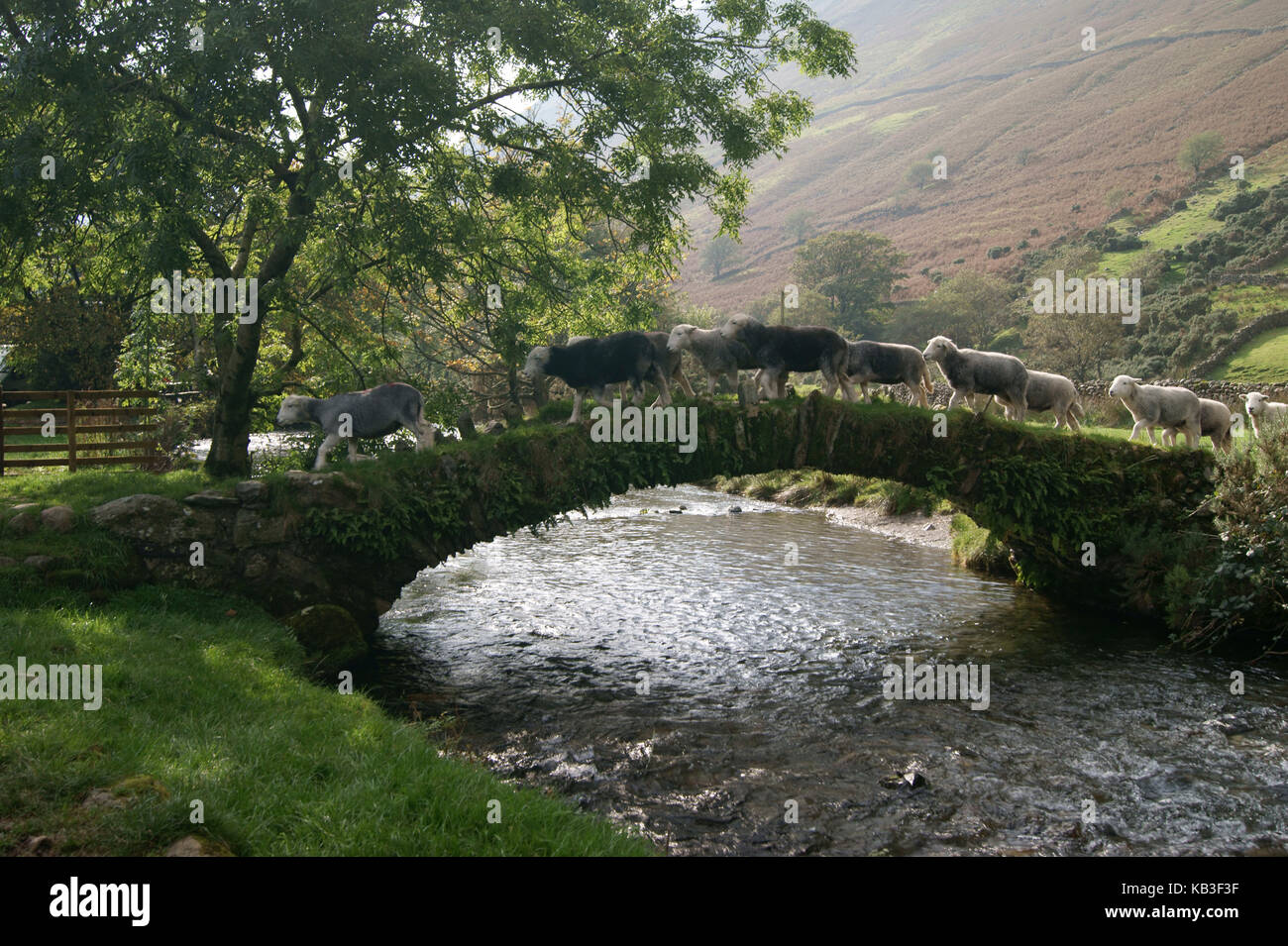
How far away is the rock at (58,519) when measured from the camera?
11.7 m

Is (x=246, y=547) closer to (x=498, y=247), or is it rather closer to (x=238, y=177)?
(x=238, y=177)

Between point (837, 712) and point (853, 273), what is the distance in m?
94.2

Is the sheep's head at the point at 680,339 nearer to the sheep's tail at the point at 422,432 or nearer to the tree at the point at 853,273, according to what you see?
the sheep's tail at the point at 422,432

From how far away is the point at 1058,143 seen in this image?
139750 mm

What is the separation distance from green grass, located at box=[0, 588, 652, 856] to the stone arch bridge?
2.59 meters

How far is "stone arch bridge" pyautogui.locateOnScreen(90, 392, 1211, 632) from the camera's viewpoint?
41.8 feet

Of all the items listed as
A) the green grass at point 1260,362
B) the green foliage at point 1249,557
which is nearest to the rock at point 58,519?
the green foliage at point 1249,557

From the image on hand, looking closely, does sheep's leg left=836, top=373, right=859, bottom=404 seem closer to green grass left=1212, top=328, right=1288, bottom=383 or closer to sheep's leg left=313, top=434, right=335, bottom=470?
sheep's leg left=313, top=434, right=335, bottom=470

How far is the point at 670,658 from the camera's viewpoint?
14570 mm

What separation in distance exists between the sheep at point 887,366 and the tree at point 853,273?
74.3 metres

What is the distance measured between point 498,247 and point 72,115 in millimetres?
7391

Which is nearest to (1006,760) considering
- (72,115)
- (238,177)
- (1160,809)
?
(1160,809)

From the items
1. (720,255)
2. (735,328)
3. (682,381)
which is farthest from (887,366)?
(720,255)

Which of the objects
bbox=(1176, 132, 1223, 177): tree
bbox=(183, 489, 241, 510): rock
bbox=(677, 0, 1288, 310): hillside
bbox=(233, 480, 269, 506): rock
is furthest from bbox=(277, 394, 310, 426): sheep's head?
bbox=(1176, 132, 1223, 177): tree
